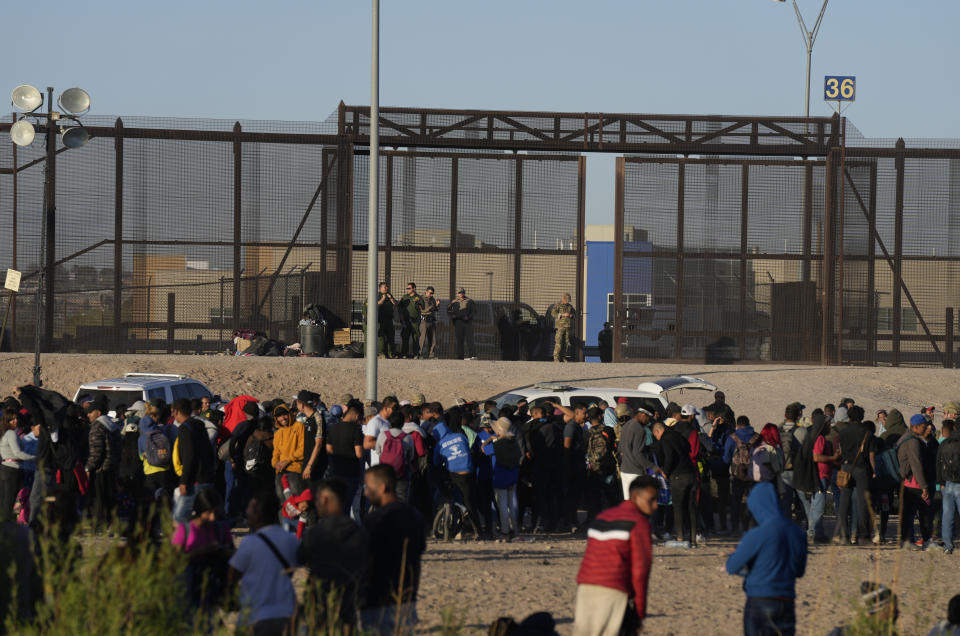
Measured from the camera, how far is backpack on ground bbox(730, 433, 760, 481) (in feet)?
48.5

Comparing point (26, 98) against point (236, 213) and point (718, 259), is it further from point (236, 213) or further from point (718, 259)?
point (718, 259)

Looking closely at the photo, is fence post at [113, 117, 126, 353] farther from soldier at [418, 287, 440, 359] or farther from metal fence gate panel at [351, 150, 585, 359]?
soldier at [418, 287, 440, 359]

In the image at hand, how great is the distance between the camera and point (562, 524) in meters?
15.6

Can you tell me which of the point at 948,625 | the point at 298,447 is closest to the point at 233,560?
the point at 948,625

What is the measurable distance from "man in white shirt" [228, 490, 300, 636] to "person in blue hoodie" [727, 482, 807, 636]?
268cm

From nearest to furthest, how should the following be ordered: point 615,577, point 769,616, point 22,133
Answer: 1. point 615,577
2. point 769,616
3. point 22,133

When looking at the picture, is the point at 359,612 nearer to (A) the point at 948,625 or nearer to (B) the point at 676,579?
(A) the point at 948,625

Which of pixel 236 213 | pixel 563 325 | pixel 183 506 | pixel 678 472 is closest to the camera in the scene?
pixel 183 506

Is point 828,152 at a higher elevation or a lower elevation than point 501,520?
higher

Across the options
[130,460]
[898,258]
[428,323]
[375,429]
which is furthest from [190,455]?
[898,258]

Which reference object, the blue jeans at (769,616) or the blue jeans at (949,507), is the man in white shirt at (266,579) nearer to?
the blue jeans at (769,616)

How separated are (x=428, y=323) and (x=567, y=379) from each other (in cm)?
392

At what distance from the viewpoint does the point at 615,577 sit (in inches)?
281

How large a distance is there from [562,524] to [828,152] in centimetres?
1742
